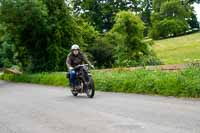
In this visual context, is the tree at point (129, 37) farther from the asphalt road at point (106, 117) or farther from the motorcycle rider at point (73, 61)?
the asphalt road at point (106, 117)

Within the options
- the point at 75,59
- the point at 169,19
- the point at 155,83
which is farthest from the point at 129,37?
the point at 169,19

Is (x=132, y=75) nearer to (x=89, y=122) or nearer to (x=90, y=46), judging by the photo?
(x=89, y=122)

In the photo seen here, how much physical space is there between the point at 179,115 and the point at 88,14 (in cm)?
8128

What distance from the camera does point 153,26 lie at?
312ft

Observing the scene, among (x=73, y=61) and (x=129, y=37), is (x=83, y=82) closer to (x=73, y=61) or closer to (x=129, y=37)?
(x=73, y=61)

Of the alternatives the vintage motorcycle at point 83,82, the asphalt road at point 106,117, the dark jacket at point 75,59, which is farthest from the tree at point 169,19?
the asphalt road at point 106,117

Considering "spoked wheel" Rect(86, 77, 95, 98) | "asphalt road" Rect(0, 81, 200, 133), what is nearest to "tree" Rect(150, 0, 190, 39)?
"spoked wheel" Rect(86, 77, 95, 98)

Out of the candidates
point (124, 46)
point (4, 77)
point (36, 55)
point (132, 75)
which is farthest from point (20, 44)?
point (132, 75)

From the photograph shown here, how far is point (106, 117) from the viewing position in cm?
1103

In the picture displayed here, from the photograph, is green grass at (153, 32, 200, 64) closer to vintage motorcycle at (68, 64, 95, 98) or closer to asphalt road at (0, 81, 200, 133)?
vintage motorcycle at (68, 64, 95, 98)

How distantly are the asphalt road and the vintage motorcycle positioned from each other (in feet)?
6.48

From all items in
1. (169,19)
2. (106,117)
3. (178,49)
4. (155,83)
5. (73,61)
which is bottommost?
(106,117)

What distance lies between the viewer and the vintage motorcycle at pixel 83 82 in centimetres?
1708

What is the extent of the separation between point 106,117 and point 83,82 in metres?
6.59
